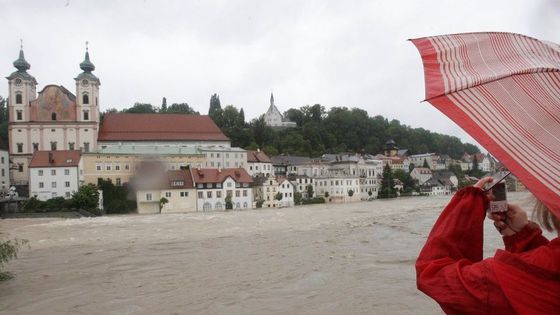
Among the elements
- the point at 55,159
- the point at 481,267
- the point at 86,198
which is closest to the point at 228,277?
the point at 481,267

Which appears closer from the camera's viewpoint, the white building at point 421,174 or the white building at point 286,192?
the white building at point 286,192

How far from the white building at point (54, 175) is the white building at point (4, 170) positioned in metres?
8.95

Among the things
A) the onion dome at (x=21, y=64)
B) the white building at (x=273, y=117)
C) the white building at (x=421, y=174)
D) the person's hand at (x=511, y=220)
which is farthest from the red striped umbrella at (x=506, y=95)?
the white building at (x=273, y=117)

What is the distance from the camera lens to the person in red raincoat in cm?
139

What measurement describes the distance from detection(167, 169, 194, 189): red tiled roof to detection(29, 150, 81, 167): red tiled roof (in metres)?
13.9

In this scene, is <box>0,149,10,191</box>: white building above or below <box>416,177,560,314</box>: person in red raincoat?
above

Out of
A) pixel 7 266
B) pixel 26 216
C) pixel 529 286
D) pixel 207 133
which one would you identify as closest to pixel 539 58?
pixel 529 286

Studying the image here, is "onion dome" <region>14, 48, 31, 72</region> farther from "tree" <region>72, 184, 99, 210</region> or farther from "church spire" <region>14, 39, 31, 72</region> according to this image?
"tree" <region>72, 184, 99, 210</region>

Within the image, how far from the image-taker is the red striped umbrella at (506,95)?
159 centimetres

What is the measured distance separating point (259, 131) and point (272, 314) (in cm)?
8810

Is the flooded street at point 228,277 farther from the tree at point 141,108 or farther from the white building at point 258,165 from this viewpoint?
the tree at point 141,108

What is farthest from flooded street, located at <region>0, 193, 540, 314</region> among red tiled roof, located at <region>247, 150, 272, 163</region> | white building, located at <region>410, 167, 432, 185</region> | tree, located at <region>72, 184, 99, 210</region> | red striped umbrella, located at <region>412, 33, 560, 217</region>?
white building, located at <region>410, 167, 432, 185</region>

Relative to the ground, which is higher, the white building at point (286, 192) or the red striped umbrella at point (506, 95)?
the red striped umbrella at point (506, 95)

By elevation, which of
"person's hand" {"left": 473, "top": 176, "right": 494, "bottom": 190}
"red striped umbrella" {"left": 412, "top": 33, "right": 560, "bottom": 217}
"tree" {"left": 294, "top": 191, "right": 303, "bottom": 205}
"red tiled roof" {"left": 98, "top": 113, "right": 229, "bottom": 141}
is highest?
"red tiled roof" {"left": 98, "top": 113, "right": 229, "bottom": 141}
